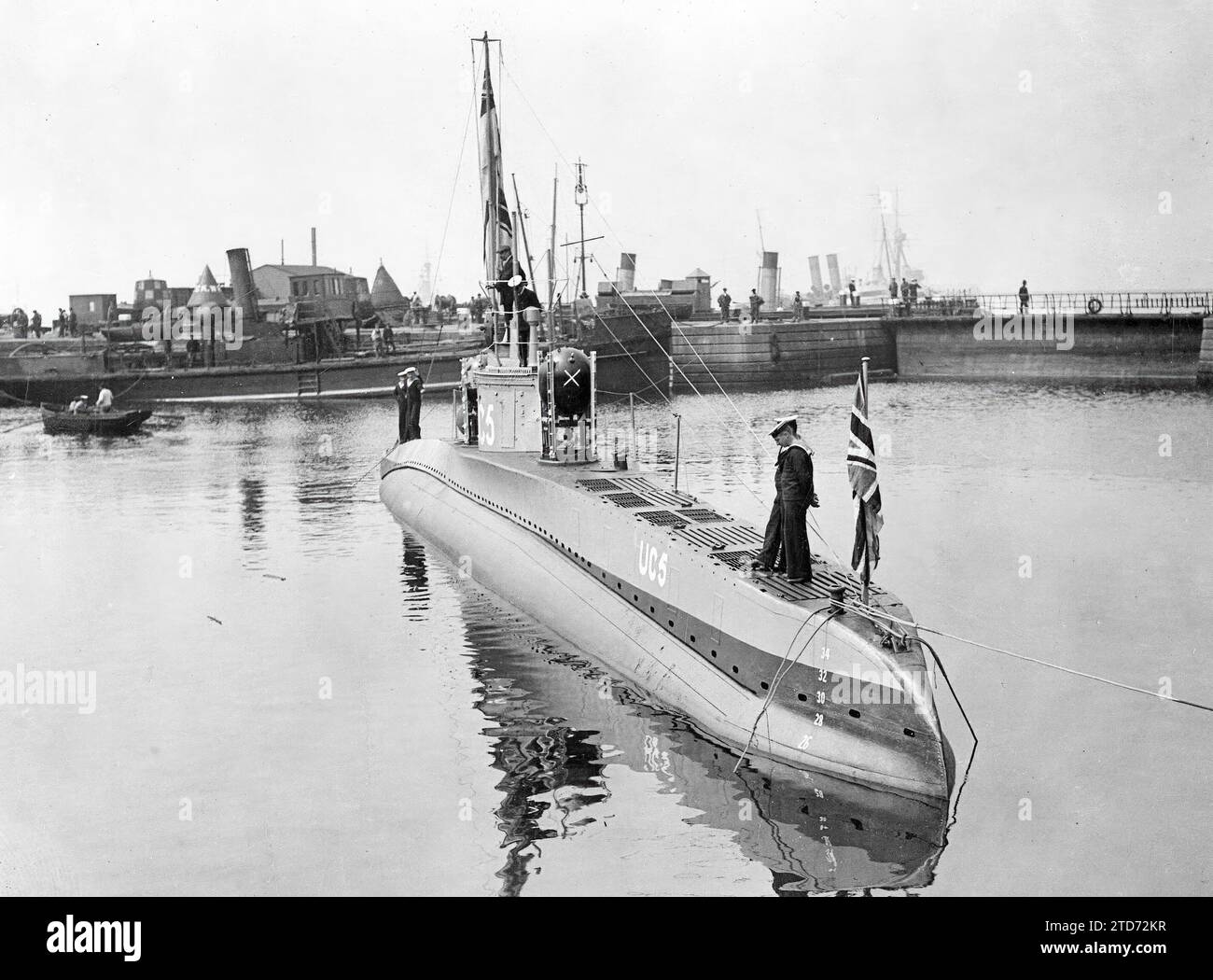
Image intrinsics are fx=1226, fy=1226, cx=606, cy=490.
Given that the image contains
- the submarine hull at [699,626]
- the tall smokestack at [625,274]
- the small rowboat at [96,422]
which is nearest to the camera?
the submarine hull at [699,626]

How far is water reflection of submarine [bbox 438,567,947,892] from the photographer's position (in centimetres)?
992

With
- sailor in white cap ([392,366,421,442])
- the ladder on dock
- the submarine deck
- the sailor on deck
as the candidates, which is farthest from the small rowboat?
the sailor on deck

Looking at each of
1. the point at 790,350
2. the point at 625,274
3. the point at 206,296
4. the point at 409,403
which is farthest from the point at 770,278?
the point at 409,403

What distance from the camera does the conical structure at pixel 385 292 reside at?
84125 mm

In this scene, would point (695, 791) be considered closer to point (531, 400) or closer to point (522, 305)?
point (531, 400)

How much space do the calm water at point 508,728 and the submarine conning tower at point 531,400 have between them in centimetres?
250

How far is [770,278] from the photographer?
2891 inches

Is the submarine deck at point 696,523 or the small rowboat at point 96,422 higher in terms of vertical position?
the small rowboat at point 96,422

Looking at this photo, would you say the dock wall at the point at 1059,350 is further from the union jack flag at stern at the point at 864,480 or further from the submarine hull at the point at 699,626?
the union jack flag at stern at the point at 864,480

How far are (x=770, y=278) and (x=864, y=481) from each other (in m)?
63.7

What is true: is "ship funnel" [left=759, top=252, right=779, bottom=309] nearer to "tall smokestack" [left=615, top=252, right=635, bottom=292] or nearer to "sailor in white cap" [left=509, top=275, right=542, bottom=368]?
"tall smokestack" [left=615, top=252, right=635, bottom=292]

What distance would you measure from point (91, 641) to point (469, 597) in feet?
17.7

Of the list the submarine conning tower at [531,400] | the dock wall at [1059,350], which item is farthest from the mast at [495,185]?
the dock wall at [1059,350]

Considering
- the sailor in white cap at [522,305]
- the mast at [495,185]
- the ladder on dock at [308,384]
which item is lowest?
the ladder on dock at [308,384]
